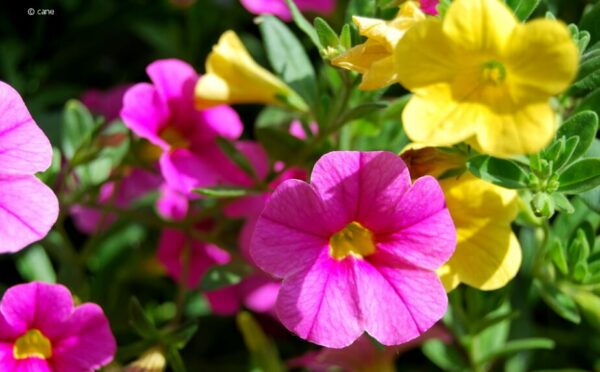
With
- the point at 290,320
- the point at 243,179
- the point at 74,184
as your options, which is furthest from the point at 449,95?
the point at 74,184

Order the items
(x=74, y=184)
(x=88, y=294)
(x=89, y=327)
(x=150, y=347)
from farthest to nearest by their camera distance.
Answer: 1. (x=74, y=184)
2. (x=88, y=294)
3. (x=150, y=347)
4. (x=89, y=327)

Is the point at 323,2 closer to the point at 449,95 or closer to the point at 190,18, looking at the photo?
the point at 190,18

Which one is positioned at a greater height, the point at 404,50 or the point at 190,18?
the point at 404,50

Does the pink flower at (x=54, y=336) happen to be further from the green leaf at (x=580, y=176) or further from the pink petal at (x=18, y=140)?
the green leaf at (x=580, y=176)

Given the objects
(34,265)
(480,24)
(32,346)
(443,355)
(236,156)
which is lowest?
(443,355)

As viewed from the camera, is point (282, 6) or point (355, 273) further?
point (282, 6)

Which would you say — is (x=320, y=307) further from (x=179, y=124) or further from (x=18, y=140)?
(x=179, y=124)

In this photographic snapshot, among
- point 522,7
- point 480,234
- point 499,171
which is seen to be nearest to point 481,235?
point 480,234
